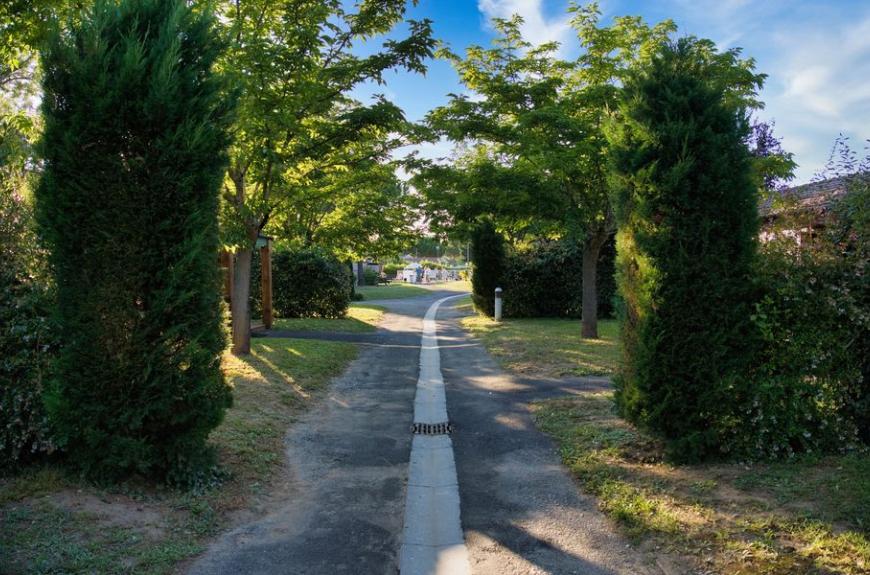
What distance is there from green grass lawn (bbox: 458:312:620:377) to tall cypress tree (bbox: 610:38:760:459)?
3038mm

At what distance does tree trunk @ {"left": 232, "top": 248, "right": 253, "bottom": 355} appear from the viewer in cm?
1021

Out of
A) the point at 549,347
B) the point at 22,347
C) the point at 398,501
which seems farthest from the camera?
the point at 549,347

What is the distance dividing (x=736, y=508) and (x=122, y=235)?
4922mm

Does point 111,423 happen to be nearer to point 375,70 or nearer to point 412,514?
point 412,514

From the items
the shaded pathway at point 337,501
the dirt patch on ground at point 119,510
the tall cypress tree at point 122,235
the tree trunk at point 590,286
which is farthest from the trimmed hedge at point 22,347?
the tree trunk at point 590,286

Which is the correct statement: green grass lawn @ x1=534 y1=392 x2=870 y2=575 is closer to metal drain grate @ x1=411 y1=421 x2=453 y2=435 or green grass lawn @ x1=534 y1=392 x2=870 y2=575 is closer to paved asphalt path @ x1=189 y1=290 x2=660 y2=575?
paved asphalt path @ x1=189 y1=290 x2=660 y2=575

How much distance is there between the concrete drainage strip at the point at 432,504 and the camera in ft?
11.5

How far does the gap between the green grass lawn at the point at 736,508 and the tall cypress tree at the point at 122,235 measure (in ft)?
11.5

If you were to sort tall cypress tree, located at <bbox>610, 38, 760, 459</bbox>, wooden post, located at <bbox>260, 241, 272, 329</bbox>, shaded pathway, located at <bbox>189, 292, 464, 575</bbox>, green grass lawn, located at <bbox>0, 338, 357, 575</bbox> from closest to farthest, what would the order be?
green grass lawn, located at <bbox>0, 338, 357, 575</bbox> < shaded pathway, located at <bbox>189, 292, 464, 575</bbox> < tall cypress tree, located at <bbox>610, 38, 760, 459</bbox> < wooden post, located at <bbox>260, 241, 272, 329</bbox>

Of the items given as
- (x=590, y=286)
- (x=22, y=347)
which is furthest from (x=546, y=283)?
(x=22, y=347)

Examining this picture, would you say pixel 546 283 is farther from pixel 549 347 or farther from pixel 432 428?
pixel 432 428

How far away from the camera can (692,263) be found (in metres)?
4.85

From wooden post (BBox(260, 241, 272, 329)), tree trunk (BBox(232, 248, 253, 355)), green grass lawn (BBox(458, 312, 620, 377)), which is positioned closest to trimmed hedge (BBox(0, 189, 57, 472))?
tree trunk (BBox(232, 248, 253, 355))

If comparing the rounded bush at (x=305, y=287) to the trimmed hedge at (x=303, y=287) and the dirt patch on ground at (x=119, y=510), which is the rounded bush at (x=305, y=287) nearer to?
the trimmed hedge at (x=303, y=287)
